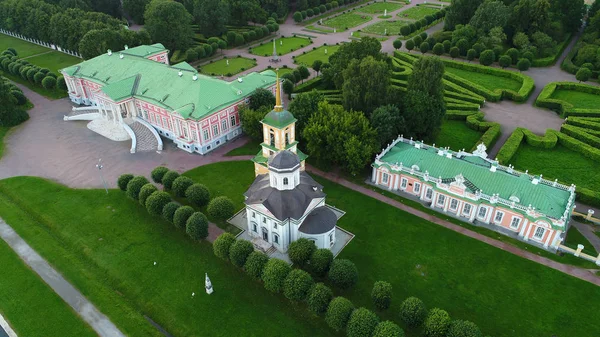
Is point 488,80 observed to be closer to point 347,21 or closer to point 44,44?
point 347,21

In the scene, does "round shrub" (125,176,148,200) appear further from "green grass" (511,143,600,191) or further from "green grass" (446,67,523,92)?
"green grass" (446,67,523,92)

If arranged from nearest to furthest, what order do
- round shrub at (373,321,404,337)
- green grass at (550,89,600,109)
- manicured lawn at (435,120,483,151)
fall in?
round shrub at (373,321,404,337) → manicured lawn at (435,120,483,151) → green grass at (550,89,600,109)

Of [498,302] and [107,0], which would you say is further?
[107,0]

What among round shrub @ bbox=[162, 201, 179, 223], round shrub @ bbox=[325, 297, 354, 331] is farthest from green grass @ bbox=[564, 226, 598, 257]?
round shrub @ bbox=[162, 201, 179, 223]

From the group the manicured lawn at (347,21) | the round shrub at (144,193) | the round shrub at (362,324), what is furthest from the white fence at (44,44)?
the round shrub at (362,324)

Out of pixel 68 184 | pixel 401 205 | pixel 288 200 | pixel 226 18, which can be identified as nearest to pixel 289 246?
pixel 288 200

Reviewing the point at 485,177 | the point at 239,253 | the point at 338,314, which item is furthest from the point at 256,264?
the point at 485,177

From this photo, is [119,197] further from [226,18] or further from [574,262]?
[226,18]
